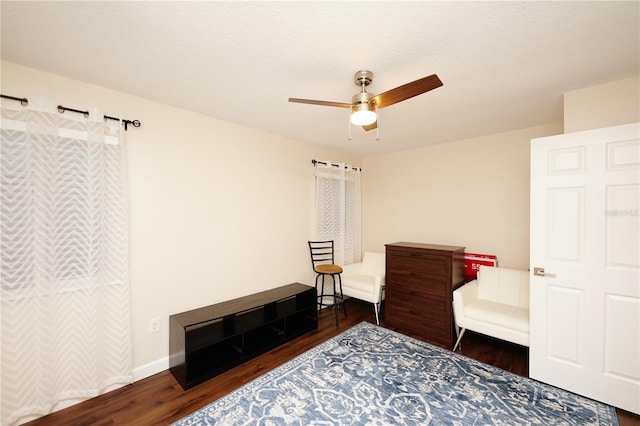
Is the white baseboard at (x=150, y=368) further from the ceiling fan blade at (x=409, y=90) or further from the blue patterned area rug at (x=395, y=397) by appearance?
the ceiling fan blade at (x=409, y=90)

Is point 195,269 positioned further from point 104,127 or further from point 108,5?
point 108,5

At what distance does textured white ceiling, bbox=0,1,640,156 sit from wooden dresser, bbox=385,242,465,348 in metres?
1.71

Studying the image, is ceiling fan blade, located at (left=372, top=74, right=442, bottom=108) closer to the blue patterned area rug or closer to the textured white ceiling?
the textured white ceiling

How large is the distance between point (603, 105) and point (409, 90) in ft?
5.98

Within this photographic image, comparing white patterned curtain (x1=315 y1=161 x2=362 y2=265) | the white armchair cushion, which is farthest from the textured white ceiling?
the white armchair cushion

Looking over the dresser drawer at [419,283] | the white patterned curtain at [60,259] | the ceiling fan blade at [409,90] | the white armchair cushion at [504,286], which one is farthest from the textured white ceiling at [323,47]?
the dresser drawer at [419,283]

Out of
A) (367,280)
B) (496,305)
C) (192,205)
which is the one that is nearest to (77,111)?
(192,205)

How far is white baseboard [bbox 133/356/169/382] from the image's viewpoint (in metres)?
2.34

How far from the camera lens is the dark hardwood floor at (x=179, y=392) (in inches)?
74.4

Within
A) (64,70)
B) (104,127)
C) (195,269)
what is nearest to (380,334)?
(195,269)

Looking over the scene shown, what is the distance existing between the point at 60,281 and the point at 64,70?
61.9 inches

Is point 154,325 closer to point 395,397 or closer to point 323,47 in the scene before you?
point 395,397

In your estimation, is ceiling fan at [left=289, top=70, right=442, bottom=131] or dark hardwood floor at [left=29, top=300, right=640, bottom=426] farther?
dark hardwood floor at [left=29, top=300, right=640, bottom=426]

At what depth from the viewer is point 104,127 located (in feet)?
7.11
